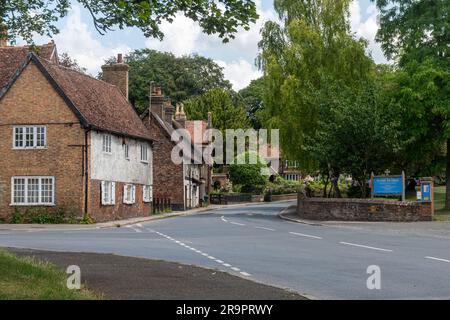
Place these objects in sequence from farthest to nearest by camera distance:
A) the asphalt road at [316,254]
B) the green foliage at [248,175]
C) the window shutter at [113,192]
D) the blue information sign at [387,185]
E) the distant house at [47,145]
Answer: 1. the green foliage at [248,175]
2. the window shutter at [113,192]
3. the distant house at [47,145]
4. the blue information sign at [387,185]
5. the asphalt road at [316,254]

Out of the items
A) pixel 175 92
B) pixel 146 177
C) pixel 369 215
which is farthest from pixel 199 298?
pixel 175 92

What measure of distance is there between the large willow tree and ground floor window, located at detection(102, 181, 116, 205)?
10.9 meters

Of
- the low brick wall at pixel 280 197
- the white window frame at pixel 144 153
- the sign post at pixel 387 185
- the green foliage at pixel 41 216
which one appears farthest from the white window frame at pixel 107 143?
the low brick wall at pixel 280 197

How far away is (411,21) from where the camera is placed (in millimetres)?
38625

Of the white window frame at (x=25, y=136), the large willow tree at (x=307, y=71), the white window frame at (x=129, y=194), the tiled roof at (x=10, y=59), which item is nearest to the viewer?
the white window frame at (x=25, y=136)

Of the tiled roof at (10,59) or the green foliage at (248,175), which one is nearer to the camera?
the tiled roof at (10,59)

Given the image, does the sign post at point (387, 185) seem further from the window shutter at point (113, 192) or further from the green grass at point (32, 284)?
the green grass at point (32, 284)

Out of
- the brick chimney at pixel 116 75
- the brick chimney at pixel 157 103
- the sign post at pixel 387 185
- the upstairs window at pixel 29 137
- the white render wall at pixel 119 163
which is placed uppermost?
the brick chimney at pixel 116 75

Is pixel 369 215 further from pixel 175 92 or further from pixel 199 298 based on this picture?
pixel 175 92

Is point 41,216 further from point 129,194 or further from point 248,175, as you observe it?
point 248,175

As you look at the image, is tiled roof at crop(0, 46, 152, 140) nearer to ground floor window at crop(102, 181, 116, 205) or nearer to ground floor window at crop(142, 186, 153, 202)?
ground floor window at crop(102, 181, 116, 205)

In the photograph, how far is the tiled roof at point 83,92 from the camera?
37812 millimetres

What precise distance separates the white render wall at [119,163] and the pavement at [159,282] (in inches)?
917

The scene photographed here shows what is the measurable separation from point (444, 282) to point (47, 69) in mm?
30039
